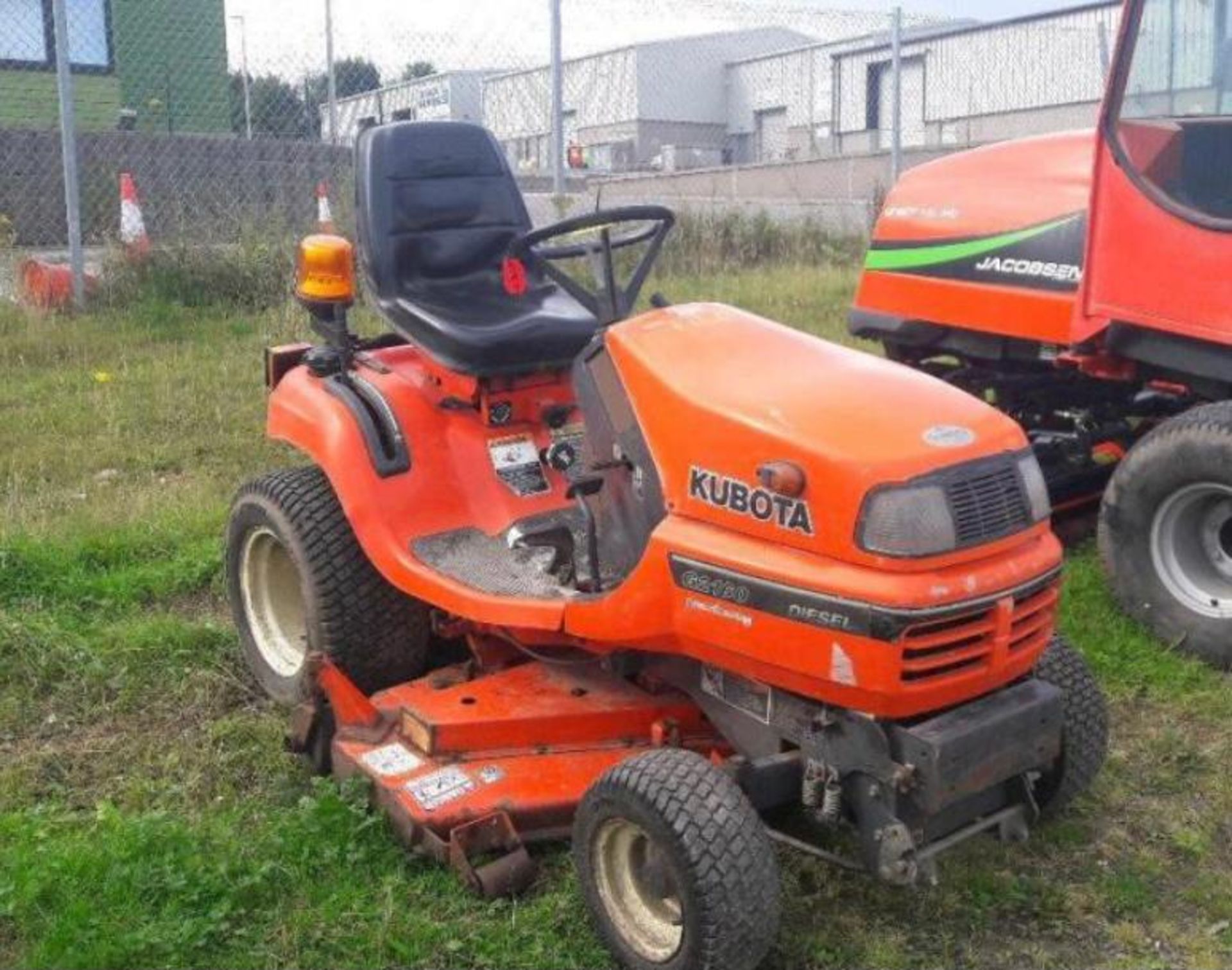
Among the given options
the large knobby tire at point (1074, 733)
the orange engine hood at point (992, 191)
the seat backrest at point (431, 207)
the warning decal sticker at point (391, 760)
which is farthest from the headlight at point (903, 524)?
the orange engine hood at point (992, 191)

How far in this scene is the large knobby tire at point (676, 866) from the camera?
2.53 meters

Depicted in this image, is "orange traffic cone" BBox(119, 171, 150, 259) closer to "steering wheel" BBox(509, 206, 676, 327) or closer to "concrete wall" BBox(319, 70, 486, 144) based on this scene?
"concrete wall" BBox(319, 70, 486, 144)

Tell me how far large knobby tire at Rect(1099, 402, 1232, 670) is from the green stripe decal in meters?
0.97

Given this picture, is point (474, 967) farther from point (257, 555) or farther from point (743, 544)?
point (257, 555)

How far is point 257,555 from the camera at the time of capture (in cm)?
401

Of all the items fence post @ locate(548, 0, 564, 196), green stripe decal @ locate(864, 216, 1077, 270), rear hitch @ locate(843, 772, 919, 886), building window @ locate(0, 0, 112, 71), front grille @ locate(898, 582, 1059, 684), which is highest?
building window @ locate(0, 0, 112, 71)

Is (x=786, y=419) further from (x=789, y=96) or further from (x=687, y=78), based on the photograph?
(x=687, y=78)

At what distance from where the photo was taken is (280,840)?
10.2 ft

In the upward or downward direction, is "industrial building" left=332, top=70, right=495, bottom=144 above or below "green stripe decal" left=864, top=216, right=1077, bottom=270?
above

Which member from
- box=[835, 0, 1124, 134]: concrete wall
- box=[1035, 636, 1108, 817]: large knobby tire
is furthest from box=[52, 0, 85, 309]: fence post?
box=[835, 0, 1124, 134]: concrete wall

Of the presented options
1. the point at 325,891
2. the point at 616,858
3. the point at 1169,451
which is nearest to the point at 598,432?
the point at 616,858

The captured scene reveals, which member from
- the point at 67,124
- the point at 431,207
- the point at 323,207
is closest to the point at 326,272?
the point at 431,207

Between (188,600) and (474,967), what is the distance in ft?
7.36

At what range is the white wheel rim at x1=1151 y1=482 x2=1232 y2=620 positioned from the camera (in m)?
4.18
